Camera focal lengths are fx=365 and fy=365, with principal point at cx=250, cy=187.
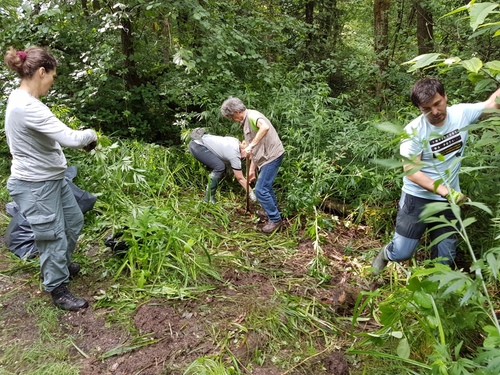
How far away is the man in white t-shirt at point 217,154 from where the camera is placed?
4.73 m

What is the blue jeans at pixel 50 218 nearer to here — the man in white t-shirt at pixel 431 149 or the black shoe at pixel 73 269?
the black shoe at pixel 73 269

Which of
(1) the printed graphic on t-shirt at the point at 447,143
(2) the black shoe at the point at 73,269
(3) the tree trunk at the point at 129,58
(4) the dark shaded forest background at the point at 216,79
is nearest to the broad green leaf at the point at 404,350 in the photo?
(1) the printed graphic on t-shirt at the point at 447,143

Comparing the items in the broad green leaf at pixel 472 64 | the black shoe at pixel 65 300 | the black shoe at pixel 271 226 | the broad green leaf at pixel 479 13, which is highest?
the broad green leaf at pixel 479 13

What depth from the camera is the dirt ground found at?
2.30m

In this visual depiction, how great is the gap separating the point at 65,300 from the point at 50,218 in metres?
0.68

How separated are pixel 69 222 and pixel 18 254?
0.92 metres

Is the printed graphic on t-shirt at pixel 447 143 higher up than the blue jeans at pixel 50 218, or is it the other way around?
the printed graphic on t-shirt at pixel 447 143

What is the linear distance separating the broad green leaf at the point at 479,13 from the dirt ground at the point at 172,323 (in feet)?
6.49

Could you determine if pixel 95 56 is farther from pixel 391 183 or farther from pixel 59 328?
pixel 391 183

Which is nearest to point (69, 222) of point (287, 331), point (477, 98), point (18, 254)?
point (18, 254)

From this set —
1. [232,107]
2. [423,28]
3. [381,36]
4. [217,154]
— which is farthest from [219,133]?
[423,28]

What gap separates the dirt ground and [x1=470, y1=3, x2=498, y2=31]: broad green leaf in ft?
6.49

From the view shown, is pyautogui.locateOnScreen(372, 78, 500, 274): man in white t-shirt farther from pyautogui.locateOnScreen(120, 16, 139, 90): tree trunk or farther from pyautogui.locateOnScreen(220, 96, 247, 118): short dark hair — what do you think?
pyautogui.locateOnScreen(120, 16, 139, 90): tree trunk

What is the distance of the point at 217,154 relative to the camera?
4.81 metres
